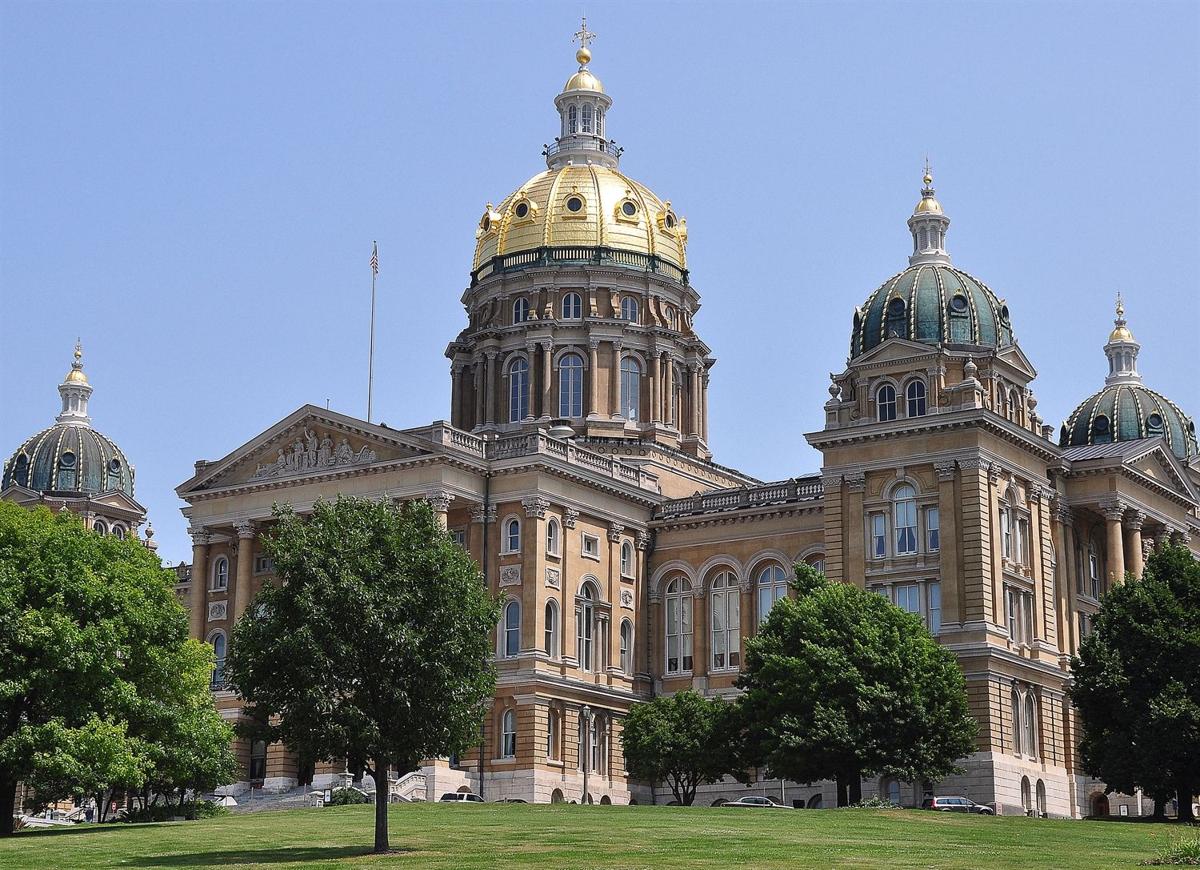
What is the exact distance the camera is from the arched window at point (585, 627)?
3691 inches

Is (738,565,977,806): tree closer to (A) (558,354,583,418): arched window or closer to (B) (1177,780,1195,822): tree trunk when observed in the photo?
(B) (1177,780,1195,822): tree trunk

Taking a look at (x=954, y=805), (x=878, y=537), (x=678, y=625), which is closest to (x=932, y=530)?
(x=878, y=537)

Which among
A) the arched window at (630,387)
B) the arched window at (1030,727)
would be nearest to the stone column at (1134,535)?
→ the arched window at (1030,727)

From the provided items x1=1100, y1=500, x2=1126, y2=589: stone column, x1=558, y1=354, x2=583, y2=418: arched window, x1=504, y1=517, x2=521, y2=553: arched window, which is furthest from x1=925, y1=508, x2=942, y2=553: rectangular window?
x1=558, y1=354, x2=583, y2=418: arched window

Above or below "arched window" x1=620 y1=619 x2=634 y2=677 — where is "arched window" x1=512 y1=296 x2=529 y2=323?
above

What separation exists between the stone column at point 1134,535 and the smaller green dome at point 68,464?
2821 inches

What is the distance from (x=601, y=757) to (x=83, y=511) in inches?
1999

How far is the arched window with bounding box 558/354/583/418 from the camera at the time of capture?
110m

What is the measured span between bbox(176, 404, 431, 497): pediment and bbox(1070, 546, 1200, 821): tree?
32.7 metres

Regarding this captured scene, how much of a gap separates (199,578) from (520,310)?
26292mm

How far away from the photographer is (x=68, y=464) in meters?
130

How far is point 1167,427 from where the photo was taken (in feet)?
367

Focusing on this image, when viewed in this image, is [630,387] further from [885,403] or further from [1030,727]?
[1030,727]

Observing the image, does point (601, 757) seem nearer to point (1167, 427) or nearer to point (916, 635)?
point (916, 635)
